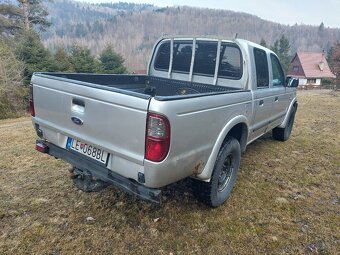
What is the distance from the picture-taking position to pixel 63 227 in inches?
119

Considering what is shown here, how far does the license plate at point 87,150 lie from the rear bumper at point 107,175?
0.17 feet

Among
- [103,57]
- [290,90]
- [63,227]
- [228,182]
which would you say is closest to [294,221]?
[228,182]

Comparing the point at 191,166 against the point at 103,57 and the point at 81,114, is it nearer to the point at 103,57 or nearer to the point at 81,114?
the point at 81,114

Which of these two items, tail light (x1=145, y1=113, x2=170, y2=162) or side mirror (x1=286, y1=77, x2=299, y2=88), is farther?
side mirror (x1=286, y1=77, x2=299, y2=88)

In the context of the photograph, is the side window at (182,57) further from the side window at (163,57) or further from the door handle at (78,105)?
the door handle at (78,105)

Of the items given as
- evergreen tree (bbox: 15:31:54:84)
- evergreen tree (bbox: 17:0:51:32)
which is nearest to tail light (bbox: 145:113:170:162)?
evergreen tree (bbox: 15:31:54:84)

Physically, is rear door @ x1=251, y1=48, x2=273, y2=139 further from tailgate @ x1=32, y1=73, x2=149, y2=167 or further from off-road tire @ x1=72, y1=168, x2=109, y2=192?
off-road tire @ x1=72, y1=168, x2=109, y2=192

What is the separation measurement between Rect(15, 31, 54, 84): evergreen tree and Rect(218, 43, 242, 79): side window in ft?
56.1

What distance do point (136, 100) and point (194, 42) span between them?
2.50 m

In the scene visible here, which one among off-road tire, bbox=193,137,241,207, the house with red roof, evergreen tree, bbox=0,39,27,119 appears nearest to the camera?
off-road tire, bbox=193,137,241,207

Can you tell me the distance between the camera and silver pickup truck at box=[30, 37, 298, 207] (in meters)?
2.37

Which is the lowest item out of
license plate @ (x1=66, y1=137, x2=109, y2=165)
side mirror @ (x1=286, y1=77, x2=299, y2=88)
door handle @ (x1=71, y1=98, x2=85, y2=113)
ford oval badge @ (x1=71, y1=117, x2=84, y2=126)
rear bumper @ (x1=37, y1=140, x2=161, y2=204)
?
rear bumper @ (x1=37, y1=140, x2=161, y2=204)

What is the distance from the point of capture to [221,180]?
362 centimetres

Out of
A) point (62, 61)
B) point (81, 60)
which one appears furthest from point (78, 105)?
point (62, 61)
